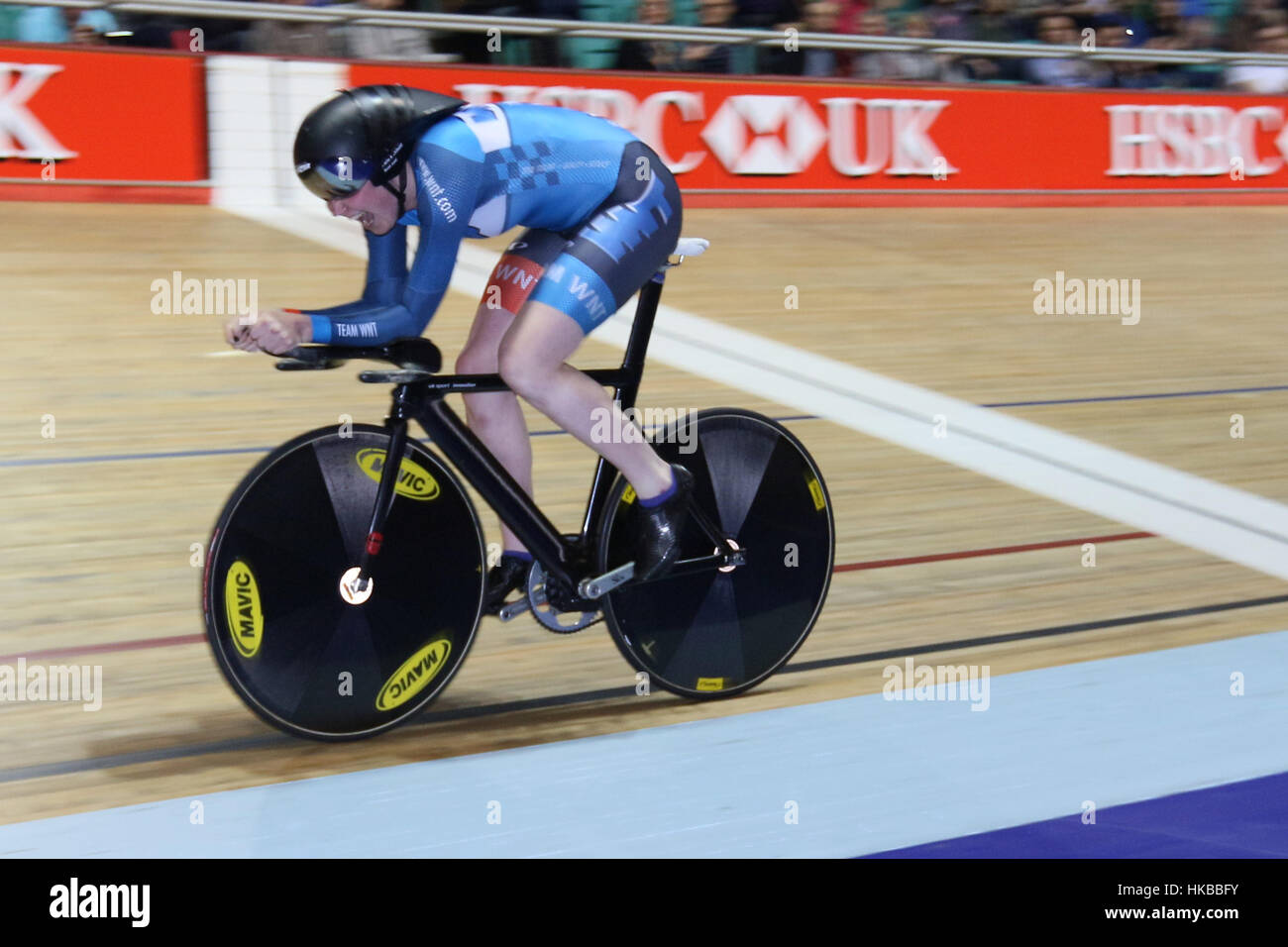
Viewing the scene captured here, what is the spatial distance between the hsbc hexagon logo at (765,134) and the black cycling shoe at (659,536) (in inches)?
260

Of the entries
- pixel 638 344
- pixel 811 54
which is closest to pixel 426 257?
pixel 638 344

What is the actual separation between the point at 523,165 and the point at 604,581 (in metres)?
0.76

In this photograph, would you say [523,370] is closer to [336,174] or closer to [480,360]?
[480,360]

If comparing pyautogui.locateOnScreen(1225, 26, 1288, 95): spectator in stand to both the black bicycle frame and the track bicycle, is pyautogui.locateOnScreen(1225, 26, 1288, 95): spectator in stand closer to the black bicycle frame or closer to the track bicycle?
the track bicycle

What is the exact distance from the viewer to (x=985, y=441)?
5.45 m

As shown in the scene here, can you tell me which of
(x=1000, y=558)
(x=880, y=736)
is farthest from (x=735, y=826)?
(x=1000, y=558)

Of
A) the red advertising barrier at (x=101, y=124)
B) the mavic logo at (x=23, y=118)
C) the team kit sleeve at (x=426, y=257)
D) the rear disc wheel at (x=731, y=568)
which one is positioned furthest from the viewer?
the red advertising barrier at (x=101, y=124)

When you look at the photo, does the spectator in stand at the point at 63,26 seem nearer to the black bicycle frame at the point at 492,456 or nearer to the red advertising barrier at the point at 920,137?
the red advertising barrier at the point at 920,137

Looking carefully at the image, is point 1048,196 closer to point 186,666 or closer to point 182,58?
point 182,58

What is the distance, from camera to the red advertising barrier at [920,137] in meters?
8.88

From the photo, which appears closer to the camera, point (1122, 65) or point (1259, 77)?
point (1122, 65)

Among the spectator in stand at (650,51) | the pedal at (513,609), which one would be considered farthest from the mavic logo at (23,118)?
the pedal at (513,609)

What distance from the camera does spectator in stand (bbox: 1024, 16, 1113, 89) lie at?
10.6 m

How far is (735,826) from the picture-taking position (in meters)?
2.49
